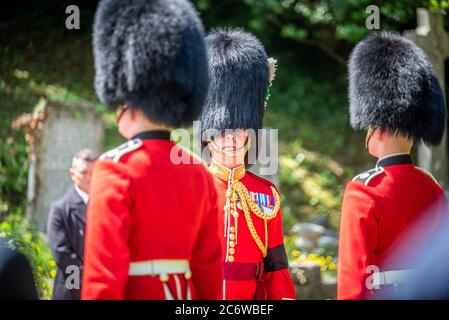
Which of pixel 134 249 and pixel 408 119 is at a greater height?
pixel 408 119

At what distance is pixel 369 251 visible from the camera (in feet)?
10.5

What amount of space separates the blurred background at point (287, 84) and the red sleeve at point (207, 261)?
13.8 feet

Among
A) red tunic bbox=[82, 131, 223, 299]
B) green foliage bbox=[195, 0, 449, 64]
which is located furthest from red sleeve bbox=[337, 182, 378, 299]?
green foliage bbox=[195, 0, 449, 64]

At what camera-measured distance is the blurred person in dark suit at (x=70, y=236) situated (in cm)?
450

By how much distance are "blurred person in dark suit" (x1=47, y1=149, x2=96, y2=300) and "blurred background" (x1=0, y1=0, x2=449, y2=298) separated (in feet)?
7.63

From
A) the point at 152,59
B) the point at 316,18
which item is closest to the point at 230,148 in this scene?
the point at 152,59

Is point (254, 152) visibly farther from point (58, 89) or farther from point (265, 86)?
point (58, 89)

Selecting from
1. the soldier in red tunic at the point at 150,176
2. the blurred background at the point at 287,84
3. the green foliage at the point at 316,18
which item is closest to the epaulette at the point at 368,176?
the soldier in red tunic at the point at 150,176

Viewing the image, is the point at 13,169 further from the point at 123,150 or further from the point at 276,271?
the point at 123,150

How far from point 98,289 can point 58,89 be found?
24.2ft

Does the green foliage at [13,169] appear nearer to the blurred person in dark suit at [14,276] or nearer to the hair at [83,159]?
the hair at [83,159]

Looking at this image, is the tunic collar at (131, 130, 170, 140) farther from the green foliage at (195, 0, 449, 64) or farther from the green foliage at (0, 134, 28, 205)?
the green foliage at (0, 134, 28, 205)

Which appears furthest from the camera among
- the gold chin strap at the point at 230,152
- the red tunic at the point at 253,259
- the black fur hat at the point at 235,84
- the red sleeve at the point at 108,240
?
the black fur hat at the point at 235,84

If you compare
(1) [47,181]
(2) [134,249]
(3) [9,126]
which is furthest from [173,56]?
(3) [9,126]
